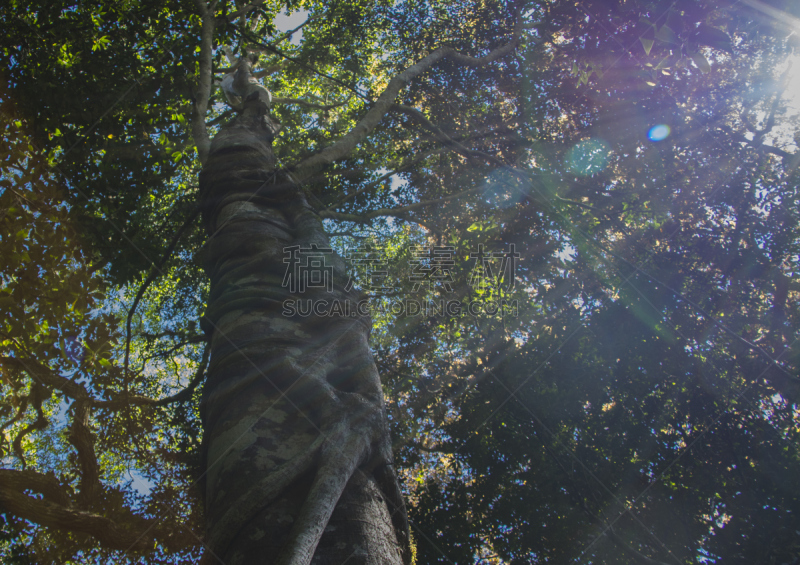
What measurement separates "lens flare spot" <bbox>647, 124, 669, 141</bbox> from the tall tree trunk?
3.97 meters

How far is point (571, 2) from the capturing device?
4023 mm

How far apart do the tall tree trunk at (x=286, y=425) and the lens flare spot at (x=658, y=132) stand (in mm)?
3968

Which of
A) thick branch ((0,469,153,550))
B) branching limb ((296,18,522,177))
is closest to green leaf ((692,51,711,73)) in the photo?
branching limb ((296,18,522,177))

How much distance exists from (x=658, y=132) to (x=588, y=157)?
71 centimetres

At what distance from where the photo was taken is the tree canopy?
346 cm

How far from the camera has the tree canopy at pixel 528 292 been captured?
136 inches

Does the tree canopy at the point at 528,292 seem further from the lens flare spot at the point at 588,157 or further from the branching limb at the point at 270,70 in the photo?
the branching limb at the point at 270,70

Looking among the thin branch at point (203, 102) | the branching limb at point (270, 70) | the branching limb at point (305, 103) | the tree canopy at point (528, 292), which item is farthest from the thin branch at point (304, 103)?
the thin branch at point (203, 102)

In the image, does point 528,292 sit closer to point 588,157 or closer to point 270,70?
point 588,157

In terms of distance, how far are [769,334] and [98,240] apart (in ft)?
22.2

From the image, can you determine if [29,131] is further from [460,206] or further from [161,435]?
[460,206]

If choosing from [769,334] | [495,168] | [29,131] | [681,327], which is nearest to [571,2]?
[495,168]

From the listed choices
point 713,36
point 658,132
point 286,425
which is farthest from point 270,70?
point 286,425

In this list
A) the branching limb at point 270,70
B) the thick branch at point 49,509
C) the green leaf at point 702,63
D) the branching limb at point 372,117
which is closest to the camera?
the green leaf at point 702,63
